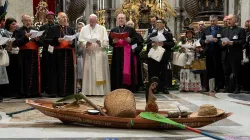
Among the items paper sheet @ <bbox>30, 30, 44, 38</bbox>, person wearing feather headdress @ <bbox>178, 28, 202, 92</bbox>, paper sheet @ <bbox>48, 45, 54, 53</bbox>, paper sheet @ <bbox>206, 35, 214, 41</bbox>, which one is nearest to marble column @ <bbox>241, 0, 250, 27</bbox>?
person wearing feather headdress @ <bbox>178, 28, 202, 92</bbox>

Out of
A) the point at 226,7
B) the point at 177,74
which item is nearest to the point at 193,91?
the point at 177,74

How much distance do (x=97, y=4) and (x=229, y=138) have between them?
28067 millimetres

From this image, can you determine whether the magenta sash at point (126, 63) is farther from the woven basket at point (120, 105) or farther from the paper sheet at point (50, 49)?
the woven basket at point (120, 105)

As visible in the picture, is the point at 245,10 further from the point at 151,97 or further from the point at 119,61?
the point at 151,97

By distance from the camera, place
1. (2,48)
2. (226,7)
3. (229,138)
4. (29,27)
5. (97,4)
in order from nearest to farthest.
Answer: (229,138), (2,48), (29,27), (226,7), (97,4)

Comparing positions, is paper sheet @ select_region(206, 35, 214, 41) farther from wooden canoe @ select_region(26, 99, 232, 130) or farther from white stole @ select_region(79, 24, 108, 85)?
wooden canoe @ select_region(26, 99, 232, 130)

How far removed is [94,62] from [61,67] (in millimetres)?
762

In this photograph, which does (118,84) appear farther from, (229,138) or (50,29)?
(229,138)

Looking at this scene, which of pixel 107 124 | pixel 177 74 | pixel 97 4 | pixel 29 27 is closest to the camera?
pixel 107 124

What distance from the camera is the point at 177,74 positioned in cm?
1275

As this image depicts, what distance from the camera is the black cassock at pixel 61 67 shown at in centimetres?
938

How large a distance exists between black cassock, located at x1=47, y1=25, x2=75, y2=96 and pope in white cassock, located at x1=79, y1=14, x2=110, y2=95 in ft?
1.23

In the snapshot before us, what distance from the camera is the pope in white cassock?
9680 millimetres

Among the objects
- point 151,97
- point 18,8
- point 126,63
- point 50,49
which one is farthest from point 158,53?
point 151,97
